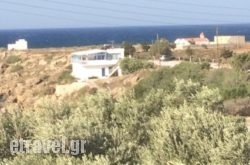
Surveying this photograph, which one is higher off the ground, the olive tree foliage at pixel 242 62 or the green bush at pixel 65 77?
the olive tree foliage at pixel 242 62

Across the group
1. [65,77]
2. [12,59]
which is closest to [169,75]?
[65,77]

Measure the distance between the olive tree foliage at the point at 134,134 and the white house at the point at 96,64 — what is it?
50500mm

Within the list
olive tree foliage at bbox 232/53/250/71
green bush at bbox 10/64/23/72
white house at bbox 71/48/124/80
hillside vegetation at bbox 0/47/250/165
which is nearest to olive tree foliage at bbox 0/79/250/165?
hillside vegetation at bbox 0/47/250/165

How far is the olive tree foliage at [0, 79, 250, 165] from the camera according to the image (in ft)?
59.4

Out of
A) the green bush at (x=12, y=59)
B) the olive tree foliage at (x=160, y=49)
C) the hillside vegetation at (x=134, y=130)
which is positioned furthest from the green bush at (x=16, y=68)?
the hillside vegetation at (x=134, y=130)

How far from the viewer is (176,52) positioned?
92625mm

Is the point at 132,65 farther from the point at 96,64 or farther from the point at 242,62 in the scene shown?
the point at 242,62

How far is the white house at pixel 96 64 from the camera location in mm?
76188

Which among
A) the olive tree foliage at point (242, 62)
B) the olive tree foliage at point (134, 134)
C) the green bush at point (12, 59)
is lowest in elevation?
the green bush at point (12, 59)

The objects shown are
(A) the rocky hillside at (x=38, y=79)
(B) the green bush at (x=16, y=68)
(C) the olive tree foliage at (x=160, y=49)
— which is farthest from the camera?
(B) the green bush at (x=16, y=68)

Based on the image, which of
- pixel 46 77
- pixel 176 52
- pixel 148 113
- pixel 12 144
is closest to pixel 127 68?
pixel 46 77

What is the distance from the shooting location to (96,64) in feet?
253

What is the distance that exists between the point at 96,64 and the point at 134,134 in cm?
5446

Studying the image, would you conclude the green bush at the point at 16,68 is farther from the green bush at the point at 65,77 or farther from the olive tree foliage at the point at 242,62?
the olive tree foliage at the point at 242,62
